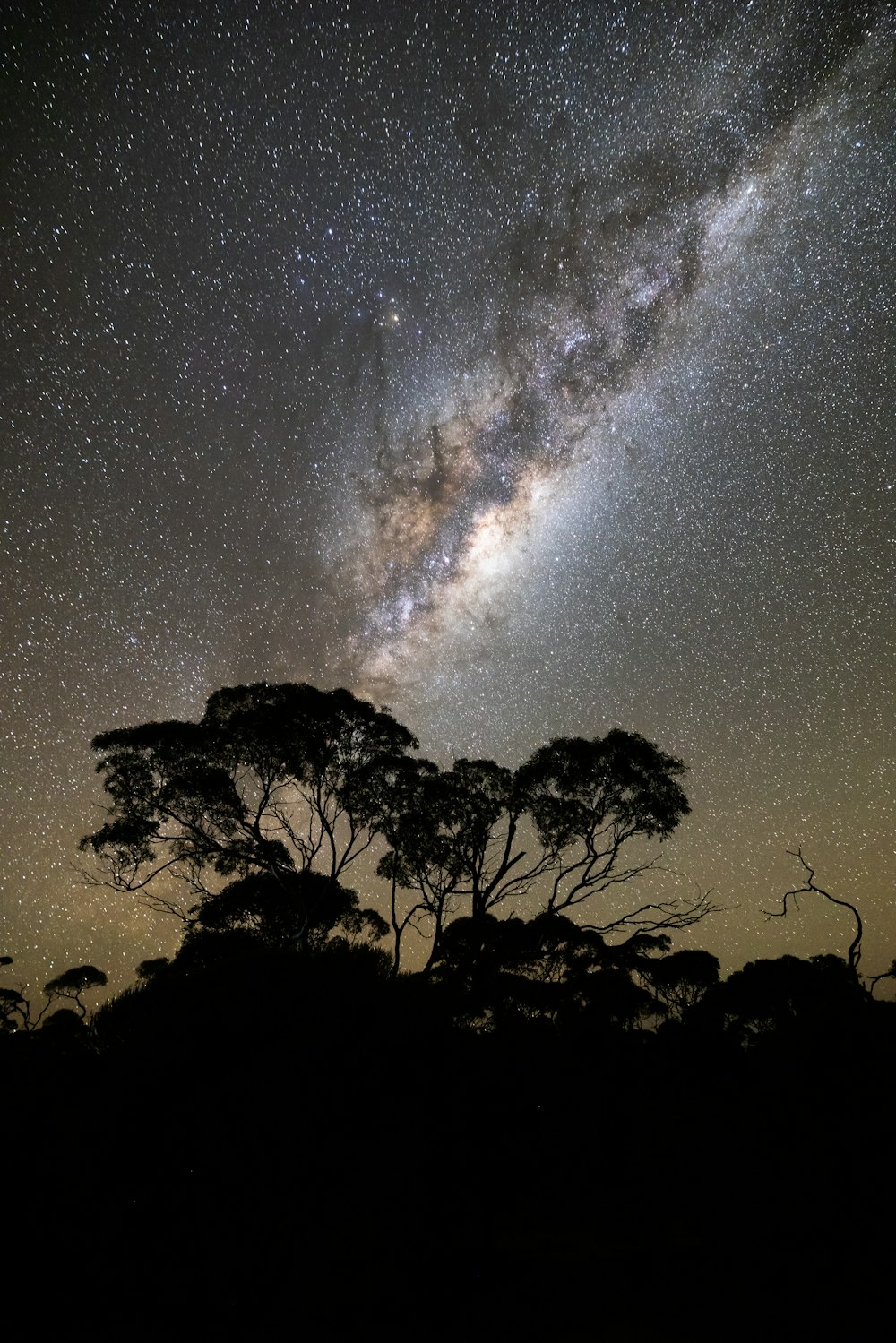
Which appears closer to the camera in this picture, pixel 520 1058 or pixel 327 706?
pixel 520 1058

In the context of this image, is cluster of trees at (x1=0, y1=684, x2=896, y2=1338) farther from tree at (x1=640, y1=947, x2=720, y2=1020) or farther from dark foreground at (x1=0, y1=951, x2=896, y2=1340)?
tree at (x1=640, y1=947, x2=720, y2=1020)

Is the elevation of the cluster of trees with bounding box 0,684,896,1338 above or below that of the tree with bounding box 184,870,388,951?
below

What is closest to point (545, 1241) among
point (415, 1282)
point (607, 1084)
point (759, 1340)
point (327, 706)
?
point (415, 1282)

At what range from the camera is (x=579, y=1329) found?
3.94 m

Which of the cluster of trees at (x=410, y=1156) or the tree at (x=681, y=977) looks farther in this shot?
the tree at (x=681, y=977)

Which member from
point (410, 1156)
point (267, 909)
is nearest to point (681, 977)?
point (267, 909)

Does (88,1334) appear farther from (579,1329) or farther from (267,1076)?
(579,1329)

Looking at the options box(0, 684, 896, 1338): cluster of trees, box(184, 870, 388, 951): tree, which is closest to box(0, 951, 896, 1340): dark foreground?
box(0, 684, 896, 1338): cluster of trees

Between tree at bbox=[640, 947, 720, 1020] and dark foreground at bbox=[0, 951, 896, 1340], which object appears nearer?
dark foreground at bbox=[0, 951, 896, 1340]

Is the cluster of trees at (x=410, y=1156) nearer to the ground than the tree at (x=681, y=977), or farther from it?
nearer to the ground

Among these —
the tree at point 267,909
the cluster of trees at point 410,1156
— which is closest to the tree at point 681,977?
the cluster of trees at point 410,1156

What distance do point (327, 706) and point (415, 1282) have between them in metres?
17.2

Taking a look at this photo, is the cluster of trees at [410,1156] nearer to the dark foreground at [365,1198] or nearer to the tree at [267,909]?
the dark foreground at [365,1198]

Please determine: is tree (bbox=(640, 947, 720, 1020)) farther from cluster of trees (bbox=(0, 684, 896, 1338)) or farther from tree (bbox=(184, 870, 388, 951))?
tree (bbox=(184, 870, 388, 951))
